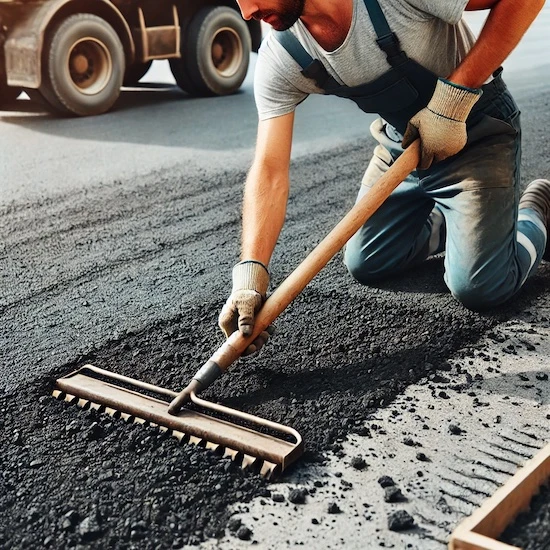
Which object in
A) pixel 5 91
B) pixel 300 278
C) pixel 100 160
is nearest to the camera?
pixel 300 278

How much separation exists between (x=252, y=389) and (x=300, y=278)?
45cm

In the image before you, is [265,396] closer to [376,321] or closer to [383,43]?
[376,321]

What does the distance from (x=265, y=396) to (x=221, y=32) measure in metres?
6.90

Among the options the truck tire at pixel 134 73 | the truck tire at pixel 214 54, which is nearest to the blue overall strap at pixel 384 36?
the truck tire at pixel 214 54

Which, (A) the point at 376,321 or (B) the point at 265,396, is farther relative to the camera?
(A) the point at 376,321

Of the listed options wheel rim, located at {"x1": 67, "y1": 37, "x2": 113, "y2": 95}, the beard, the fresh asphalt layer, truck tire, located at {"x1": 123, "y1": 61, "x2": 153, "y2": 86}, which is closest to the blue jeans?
the fresh asphalt layer

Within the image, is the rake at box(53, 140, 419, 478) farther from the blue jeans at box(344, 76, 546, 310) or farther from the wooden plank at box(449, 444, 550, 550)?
the wooden plank at box(449, 444, 550, 550)

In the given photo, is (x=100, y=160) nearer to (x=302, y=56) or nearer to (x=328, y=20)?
(x=302, y=56)

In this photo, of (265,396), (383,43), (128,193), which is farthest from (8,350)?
(128,193)

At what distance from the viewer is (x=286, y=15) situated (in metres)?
2.79

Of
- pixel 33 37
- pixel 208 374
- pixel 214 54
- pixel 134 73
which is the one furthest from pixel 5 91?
pixel 208 374

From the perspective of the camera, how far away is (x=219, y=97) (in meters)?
8.71

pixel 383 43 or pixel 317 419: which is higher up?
pixel 383 43

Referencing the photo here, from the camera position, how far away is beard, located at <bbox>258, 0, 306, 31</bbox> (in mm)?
2764
